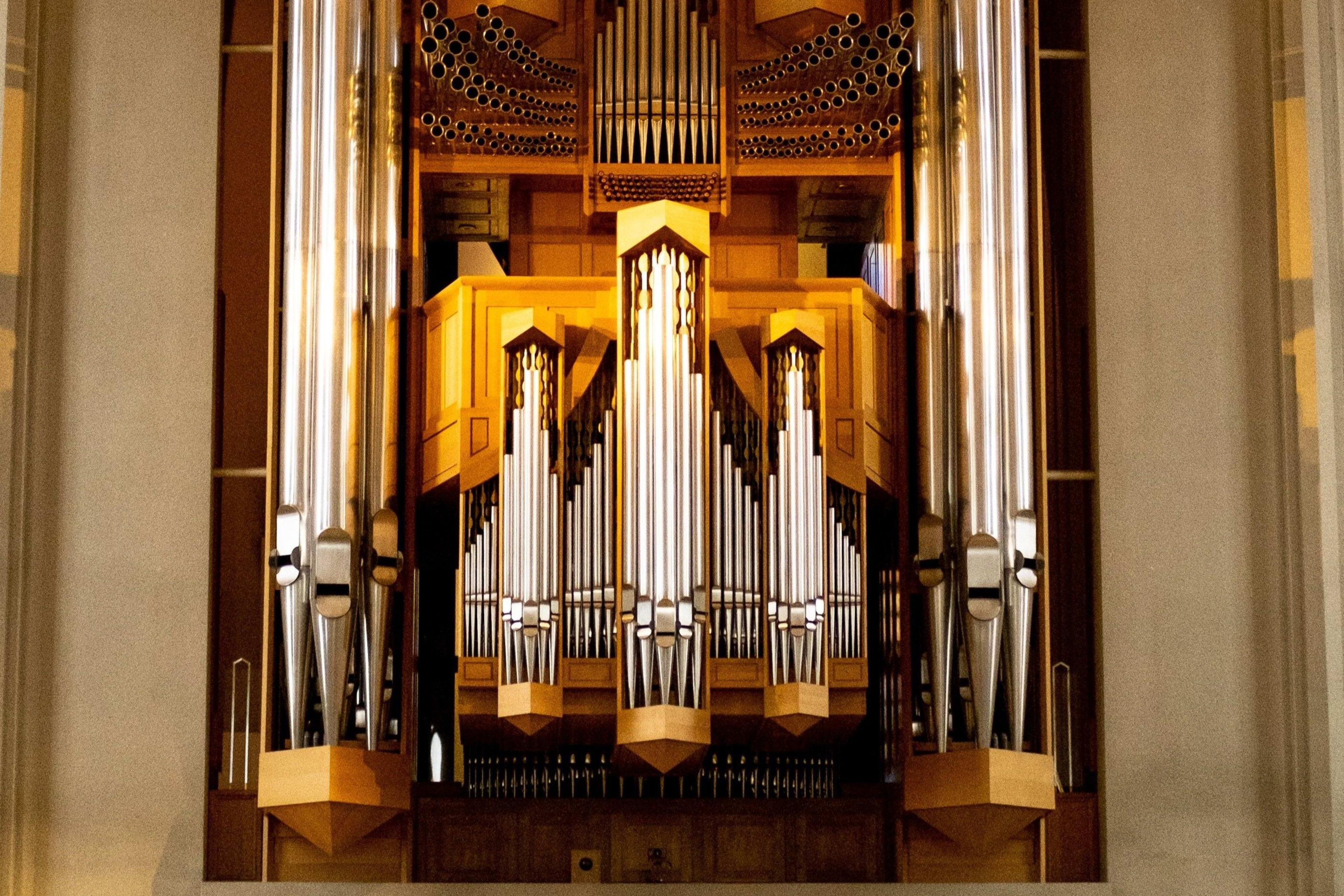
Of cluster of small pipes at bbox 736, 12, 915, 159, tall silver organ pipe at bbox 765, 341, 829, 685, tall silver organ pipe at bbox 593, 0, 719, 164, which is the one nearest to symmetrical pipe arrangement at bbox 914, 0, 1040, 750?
cluster of small pipes at bbox 736, 12, 915, 159

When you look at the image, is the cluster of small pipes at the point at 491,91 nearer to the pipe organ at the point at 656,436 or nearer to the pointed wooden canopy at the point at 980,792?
the pipe organ at the point at 656,436

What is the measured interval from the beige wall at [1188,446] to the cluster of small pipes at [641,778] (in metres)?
1.06

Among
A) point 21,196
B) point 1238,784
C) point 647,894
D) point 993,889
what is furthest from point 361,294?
point 1238,784

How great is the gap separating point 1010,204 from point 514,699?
8.02 ft

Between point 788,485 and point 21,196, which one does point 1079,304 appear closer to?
point 788,485

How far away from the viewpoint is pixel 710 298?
8242 mm

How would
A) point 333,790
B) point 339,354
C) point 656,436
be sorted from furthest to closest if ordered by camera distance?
point 339,354 < point 656,436 < point 333,790

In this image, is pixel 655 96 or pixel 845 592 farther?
pixel 655 96

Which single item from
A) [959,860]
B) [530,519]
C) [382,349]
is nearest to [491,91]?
[382,349]

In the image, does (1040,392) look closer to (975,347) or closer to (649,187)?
(975,347)

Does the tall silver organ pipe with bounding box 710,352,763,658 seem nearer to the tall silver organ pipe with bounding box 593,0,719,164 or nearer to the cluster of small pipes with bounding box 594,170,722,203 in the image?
the cluster of small pipes with bounding box 594,170,722,203

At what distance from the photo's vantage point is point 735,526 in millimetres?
7832

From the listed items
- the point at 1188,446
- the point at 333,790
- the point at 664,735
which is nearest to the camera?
the point at 664,735

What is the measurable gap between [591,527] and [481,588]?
1.36 feet
